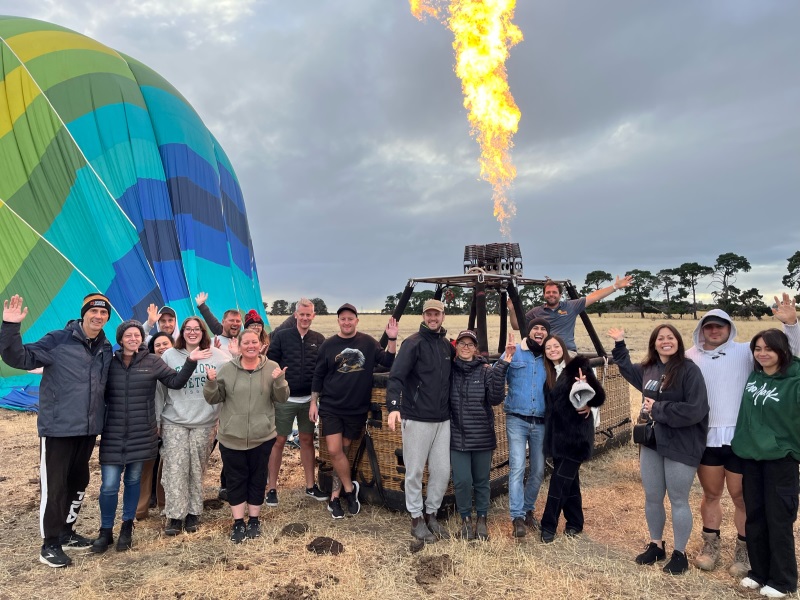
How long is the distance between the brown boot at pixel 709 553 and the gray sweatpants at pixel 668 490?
0.45 ft

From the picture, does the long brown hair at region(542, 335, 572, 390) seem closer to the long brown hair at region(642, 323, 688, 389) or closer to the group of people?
the group of people

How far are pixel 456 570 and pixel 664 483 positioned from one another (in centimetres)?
165

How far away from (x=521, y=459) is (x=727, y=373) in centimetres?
171

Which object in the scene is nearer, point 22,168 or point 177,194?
point 22,168

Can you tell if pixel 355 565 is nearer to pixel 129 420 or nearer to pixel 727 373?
pixel 129 420

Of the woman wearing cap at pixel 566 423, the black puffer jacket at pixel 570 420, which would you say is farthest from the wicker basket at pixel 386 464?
the black puffer jacket at pixel 570 420

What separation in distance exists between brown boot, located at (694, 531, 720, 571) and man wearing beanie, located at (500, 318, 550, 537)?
1253 mm

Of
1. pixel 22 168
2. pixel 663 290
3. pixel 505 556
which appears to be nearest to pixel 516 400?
pixel 505 556

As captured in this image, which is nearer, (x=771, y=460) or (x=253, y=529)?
(x=771, y=460)

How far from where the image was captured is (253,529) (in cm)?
470

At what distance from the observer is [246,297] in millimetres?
12008

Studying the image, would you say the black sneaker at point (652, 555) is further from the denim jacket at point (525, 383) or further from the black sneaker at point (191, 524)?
the black sneaker at point (191, 524)

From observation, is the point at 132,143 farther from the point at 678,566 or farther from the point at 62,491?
the point at 678,566

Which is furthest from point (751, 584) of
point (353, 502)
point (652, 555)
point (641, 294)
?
point (641, 294)
